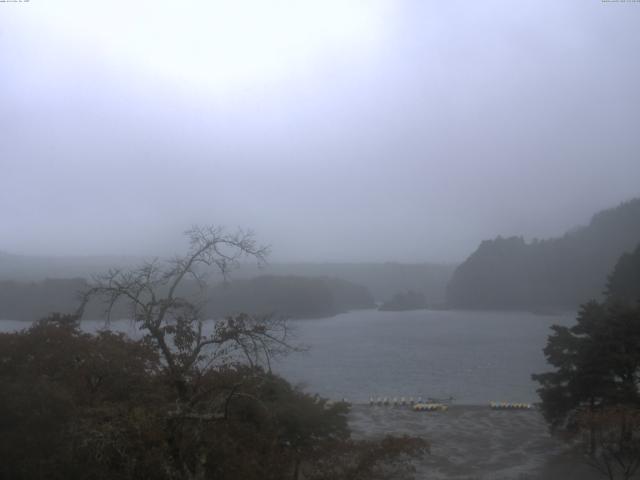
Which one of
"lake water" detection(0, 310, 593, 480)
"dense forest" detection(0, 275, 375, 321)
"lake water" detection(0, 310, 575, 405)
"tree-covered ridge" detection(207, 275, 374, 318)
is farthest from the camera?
"tree-covered ridge" detection(207, 275, 374, 318)

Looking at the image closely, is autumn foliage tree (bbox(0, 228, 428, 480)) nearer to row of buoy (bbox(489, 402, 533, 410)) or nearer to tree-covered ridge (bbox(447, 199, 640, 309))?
row of buoy (bbox(489, 402, 533, 410))

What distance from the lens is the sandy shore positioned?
14250 mm

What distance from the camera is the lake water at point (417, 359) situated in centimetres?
2588

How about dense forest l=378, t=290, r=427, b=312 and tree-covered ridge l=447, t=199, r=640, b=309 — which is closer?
tree-covered ridge l=447, t=199, r=640, b=309

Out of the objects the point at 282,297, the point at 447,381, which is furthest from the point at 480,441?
the point at 282,297

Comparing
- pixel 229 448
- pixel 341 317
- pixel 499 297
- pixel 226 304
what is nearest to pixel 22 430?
pixel 229 448

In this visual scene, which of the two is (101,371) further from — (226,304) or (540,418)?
(226,304)

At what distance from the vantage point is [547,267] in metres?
75.8

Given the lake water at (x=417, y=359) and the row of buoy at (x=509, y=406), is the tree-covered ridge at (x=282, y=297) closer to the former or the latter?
the lake water at (x=417, y=359)

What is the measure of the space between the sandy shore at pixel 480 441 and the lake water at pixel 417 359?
2608 millimetres

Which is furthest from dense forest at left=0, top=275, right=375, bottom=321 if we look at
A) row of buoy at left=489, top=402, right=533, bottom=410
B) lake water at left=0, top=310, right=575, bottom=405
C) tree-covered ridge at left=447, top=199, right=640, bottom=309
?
tree-covered ridge at left=447, top=199, right=640, bottom=309

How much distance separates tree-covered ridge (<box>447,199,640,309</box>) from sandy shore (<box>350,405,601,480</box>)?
51.0 m

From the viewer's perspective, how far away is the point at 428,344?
42.9m

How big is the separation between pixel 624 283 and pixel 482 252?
44888 millimetres
